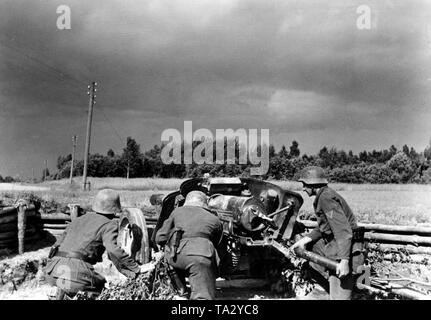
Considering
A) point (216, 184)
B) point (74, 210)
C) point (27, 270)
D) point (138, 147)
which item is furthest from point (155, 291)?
point (138, 147)

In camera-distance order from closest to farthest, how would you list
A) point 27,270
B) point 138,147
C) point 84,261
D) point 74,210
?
1. point 84,261
2. point 27,270
3. point 74,210
4. point 138,147

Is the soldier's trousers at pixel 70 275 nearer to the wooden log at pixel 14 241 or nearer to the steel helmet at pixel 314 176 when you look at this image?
the steel helmet at pixel 314 176

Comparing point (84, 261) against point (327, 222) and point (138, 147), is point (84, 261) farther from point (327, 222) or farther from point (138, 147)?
point (138, 147)

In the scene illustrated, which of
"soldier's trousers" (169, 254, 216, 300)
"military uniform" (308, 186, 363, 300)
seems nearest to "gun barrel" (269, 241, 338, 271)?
"military uniform" (308, 186, 363, 300)

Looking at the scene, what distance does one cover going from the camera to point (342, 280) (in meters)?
5.50

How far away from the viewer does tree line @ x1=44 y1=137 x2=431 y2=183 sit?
40.6 meters

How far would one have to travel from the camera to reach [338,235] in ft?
17.7

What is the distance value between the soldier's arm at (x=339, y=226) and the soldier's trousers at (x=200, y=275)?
1594mm

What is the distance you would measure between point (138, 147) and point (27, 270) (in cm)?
7026

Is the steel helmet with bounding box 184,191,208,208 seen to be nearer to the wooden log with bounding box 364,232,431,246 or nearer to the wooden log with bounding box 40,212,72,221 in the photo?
the wooden log with bounding box 364,232,431,246

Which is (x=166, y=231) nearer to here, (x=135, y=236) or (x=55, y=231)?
(x=135, y=236)

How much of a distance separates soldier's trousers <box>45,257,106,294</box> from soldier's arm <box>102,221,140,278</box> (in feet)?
1.16

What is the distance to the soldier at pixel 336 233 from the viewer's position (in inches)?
210

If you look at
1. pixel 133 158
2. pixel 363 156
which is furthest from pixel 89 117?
pixel 363 156
